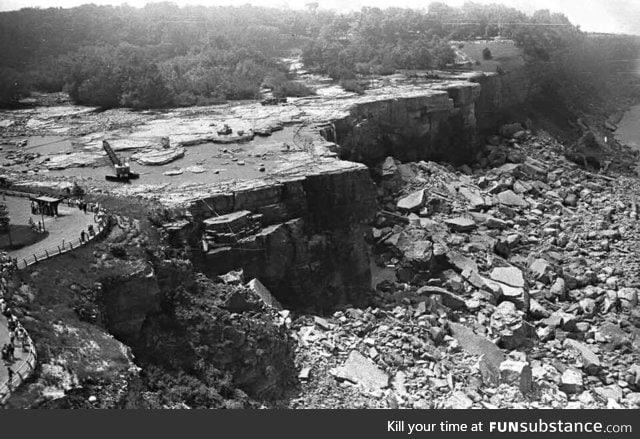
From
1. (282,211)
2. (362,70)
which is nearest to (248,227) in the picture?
(282,211)

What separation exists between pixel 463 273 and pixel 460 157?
17.4m

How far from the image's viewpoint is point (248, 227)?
23.6 m

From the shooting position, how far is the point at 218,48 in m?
60.4

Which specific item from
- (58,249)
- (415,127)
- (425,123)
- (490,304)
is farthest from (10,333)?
(425,123)

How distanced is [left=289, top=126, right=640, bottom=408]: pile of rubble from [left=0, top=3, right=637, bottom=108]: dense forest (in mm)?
18397

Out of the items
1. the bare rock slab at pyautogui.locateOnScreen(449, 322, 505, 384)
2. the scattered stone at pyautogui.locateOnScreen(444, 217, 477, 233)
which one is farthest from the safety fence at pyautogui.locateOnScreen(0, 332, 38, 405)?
the scattered stone at pyautogui.locateOnScreen(444, 217, 477, 233)

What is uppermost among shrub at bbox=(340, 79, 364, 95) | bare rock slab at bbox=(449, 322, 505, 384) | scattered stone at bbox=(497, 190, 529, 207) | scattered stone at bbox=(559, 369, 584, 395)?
shrub at bbox=(340, 79, 364, 95)

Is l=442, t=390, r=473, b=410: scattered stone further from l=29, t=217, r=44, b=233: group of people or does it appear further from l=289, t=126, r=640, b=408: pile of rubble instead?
l=29, t=217, r=44, b=233: group of people

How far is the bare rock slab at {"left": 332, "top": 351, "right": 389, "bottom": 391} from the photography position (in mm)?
19500

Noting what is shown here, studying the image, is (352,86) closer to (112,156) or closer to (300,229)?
(112,156)

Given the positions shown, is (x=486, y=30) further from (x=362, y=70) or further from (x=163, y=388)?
(x=163, y=388)

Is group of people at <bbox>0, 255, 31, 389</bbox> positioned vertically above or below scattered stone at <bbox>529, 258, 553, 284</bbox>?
above

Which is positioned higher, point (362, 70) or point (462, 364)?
point (362, 70)

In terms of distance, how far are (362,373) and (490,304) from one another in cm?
768
